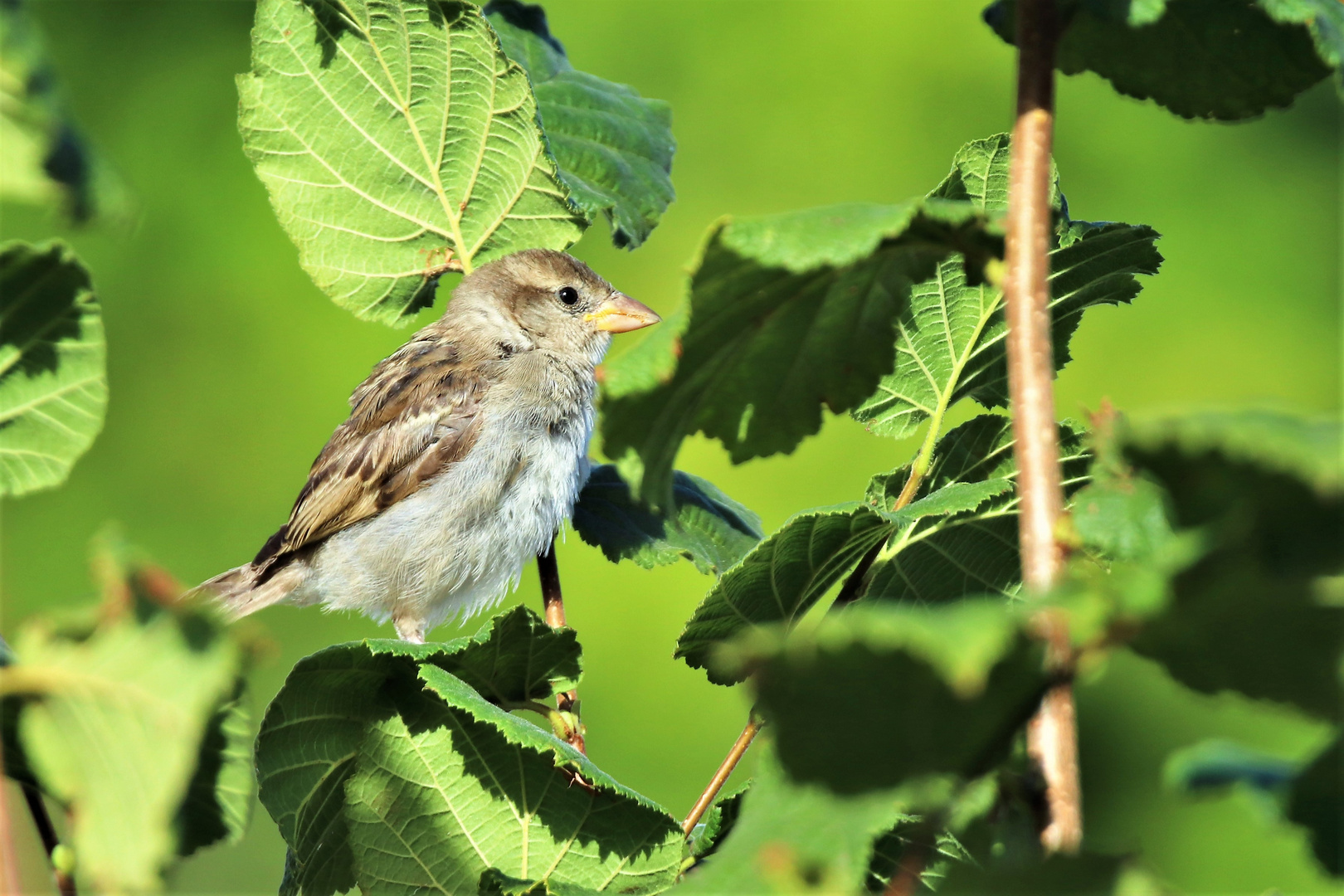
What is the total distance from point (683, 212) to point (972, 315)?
3754mm

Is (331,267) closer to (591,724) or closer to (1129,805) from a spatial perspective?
(591,724)

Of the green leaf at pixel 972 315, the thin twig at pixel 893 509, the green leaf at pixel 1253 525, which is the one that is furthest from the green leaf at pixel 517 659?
the green leaf at pixel 1253 525

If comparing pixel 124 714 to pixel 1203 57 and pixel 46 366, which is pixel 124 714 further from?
pixel 1203 57

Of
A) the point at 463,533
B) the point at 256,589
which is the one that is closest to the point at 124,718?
the point at 463,533

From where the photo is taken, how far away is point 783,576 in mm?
1097

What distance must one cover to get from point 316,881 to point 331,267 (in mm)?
750

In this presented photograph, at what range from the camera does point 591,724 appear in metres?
4.36

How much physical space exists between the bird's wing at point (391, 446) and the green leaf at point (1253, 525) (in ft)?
7.87

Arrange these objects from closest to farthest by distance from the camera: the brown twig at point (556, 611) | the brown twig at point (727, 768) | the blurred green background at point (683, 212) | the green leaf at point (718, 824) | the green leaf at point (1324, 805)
Answer: the green leaf at point (1324, 805)
the green leaf at point (718, 824)
the brown twig at point (727, 768)
the brown twig at point (556, 611)
the blurred green background at point (683, 212)

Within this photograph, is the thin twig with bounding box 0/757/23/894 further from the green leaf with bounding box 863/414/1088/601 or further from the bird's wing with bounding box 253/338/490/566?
the bird's wing with bounding box 253/338/490/566

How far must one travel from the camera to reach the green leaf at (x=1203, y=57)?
0.74 m

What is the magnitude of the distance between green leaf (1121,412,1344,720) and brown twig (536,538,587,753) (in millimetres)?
864

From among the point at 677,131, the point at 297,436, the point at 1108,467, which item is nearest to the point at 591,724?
the point at 297,436

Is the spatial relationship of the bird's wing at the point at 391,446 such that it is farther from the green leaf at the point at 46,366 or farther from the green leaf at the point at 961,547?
the green leaf at the point at 46,366
